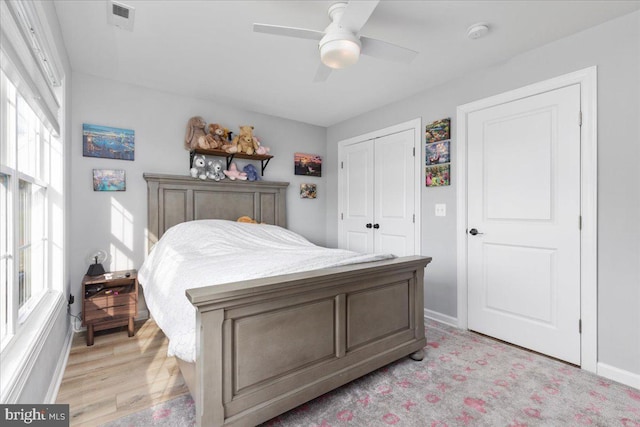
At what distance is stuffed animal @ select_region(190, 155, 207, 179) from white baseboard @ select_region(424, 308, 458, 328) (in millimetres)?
2781

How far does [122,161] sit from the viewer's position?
3006 millimetres

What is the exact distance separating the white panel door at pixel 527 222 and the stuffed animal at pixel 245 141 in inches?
88.9

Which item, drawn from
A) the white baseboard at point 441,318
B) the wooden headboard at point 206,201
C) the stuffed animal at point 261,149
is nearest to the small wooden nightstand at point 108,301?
the wooden headboard at point 206,201

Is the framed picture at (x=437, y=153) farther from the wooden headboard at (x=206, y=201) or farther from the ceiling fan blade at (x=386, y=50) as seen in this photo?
the wooden headboard at (x=206, y=201)

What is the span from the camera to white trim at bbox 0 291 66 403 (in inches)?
43.0

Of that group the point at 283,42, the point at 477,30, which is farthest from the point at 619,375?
the point at 283,42

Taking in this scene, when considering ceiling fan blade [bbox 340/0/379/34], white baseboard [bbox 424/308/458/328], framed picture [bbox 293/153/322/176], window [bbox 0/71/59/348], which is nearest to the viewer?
window [bbox 0/71/59/348]

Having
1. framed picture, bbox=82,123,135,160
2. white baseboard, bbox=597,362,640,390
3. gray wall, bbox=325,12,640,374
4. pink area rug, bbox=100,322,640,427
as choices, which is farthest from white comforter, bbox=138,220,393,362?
white baseboard, bbox=597,362,640,390

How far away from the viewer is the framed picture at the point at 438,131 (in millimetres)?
3000

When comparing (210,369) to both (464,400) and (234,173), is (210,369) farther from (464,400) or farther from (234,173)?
(234,173)

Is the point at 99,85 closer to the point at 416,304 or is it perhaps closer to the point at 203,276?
the point at 203,276

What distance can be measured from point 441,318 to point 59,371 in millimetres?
3090

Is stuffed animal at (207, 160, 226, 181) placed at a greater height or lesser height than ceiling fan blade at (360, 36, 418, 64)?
lesser

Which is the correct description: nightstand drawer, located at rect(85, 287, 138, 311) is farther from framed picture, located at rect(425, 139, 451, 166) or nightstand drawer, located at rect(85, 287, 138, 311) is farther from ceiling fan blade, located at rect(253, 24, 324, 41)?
framed picture, located at rect(425, 139, 451, 166)
